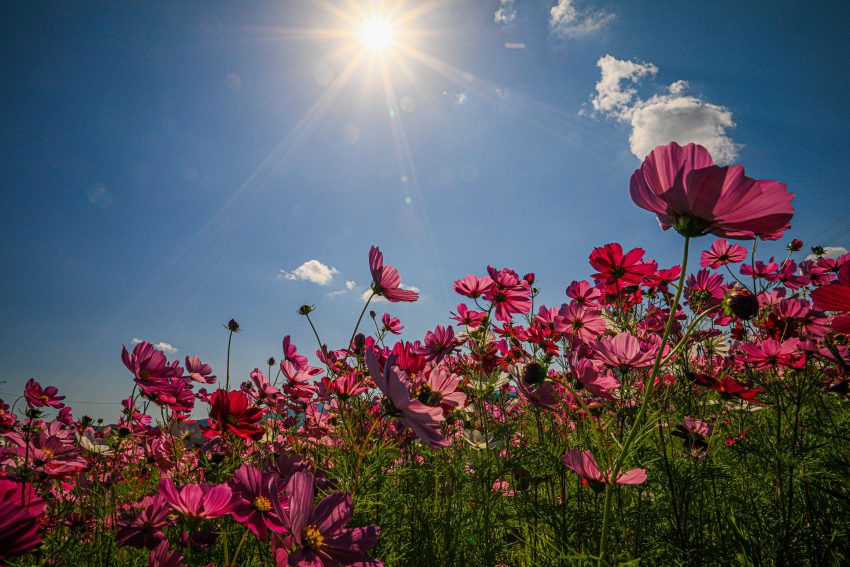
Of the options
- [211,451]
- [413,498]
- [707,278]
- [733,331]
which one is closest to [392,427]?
[413,498]

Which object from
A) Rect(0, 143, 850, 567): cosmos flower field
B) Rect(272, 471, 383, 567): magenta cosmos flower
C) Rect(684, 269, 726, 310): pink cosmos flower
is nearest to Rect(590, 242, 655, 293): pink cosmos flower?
Rect(0, 143, 850, 567): cosmos flower field

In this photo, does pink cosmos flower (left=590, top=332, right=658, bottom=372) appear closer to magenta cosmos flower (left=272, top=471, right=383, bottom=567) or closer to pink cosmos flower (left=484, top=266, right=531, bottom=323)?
pink cosmos flower (left=484, top=266, right=531, bottom=323)

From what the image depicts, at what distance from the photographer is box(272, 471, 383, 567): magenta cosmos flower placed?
663 mm

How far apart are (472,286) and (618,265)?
28.5 inches

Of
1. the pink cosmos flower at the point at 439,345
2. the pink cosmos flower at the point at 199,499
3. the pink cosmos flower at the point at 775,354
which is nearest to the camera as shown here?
the pink cosmos flower at the point at 199,499

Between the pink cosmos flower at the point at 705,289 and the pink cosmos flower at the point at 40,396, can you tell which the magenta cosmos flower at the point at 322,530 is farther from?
the pink cosmos flower at the point at 40,396

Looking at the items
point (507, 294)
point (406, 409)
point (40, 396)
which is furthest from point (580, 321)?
point (40, 396)

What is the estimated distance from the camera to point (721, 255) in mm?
2000

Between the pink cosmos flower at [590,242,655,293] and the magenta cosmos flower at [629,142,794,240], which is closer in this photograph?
the magenta cosmos flower at [629,142,794,240]

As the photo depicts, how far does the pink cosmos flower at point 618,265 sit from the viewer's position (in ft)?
4.08

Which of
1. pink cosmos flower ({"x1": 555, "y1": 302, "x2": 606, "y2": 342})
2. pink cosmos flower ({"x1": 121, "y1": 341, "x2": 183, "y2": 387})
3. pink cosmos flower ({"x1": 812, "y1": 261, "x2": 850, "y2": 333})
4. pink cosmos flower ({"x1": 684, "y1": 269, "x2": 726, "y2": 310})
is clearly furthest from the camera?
pink cosmos flower ({"x1": 555, "y1": 302, "x2": 606, "y2": 342})

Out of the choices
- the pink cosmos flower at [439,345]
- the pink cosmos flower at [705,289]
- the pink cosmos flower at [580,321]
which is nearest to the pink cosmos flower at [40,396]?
the pink cosmos flower at [439,345]

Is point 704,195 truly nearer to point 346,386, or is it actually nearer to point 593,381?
point 593,381

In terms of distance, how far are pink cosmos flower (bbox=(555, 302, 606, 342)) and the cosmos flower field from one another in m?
0.01
